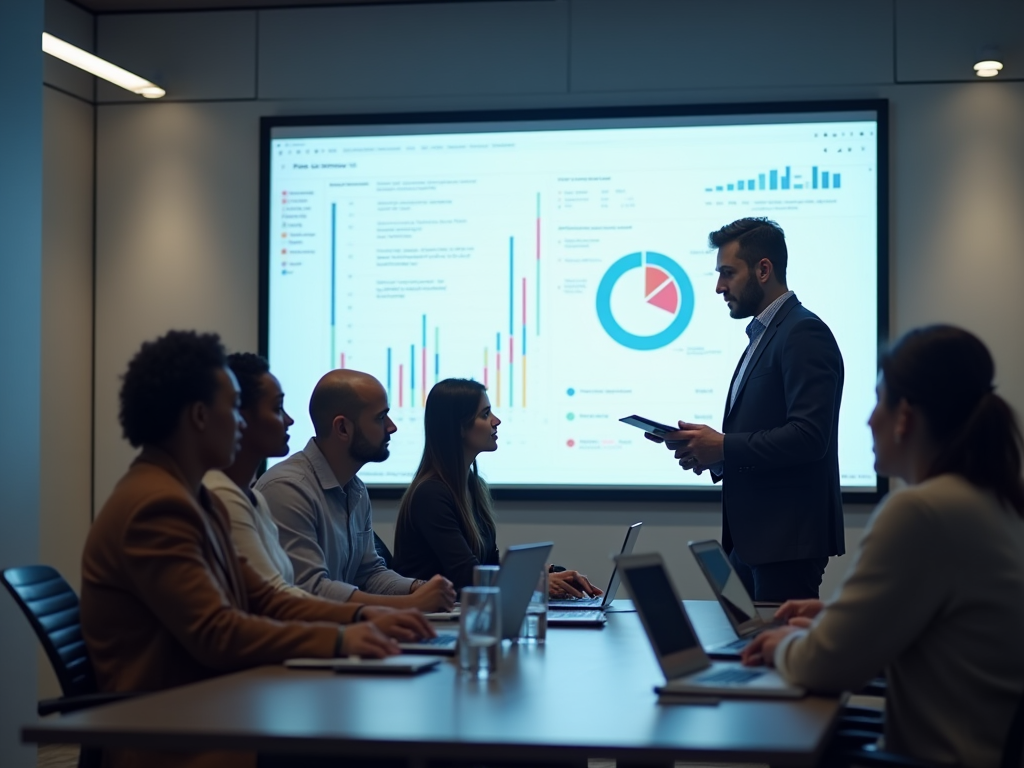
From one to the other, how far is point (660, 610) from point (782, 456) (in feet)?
5.30

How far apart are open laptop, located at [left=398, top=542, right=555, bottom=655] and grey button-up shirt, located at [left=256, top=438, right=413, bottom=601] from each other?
2.07 ft

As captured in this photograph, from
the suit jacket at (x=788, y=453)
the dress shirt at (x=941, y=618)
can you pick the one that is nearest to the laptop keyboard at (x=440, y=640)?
the dress shirt at (x=941, y=618)

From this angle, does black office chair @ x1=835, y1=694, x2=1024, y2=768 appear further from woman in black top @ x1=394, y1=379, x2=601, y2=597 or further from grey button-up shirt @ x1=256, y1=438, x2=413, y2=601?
woman in black top @ x1=394, y1=379, x2=601, y2=597

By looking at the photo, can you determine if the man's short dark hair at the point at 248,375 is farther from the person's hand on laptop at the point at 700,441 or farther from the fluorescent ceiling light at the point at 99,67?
the fluorescent ceiling light at the point at 99,67

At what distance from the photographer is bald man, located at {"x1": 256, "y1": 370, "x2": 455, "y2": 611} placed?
10.2 ft

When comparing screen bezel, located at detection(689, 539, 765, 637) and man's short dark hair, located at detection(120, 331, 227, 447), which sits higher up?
man's short dark hair, located at detection(120, 331, 227, 447)

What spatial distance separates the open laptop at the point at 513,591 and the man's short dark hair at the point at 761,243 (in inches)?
62.2

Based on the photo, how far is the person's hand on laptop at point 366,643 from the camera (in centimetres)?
212

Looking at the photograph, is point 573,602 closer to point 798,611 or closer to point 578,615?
point 578,615

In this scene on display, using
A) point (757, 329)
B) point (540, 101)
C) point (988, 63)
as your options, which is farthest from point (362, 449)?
point (988, 63)

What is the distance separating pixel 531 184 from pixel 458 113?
18.5 inches

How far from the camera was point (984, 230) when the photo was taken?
199 inches

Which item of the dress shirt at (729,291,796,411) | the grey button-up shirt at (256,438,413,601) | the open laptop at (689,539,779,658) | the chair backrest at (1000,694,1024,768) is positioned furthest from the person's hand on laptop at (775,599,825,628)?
the dress shirt at (729,291,796,411)

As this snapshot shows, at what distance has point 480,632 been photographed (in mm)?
2053
